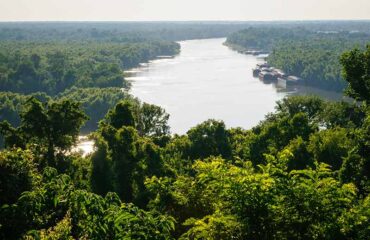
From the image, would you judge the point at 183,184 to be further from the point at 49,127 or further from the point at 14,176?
the point at 49,127

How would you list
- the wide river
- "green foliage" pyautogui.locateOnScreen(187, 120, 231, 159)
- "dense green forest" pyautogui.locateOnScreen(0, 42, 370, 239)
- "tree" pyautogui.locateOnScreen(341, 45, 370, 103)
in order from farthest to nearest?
1. the wide river
2. "green foliage" pyautogui.locateOnScreen(187, 120, 231, 159)
3. "tree" pyautogui.locateOnScreen(341, 45, 370, 103)
4. "dense green forest" pyautogui.locateOnScreen(0, 42, 370, 239)

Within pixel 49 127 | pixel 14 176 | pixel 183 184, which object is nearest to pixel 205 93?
pixel 49 127

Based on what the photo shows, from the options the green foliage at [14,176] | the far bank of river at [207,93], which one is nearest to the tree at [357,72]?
the green foliage at [14,176]

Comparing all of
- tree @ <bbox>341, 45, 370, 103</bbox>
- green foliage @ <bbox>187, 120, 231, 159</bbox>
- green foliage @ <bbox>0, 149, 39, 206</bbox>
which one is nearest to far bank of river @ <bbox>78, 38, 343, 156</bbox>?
green foliage @ <bbox>187, 120, 231, 159</bbox>

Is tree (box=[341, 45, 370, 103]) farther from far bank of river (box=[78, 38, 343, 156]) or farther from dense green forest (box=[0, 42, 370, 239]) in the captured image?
far bank of river (box=[78, 38, 343, 156])

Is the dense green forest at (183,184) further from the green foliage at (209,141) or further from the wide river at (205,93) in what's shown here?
the wide river at (205,93)

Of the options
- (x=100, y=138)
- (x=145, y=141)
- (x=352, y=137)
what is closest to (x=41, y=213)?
(x=100, y=138)

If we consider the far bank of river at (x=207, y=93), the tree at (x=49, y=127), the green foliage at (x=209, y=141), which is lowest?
the far bank of river at (x=207, y=93)
